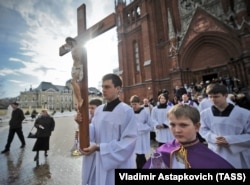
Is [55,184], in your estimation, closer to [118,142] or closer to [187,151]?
[118,142]

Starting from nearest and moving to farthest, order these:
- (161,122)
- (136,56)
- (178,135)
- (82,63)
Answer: (178,135) < (82,63) < (161,122) < (136,56)

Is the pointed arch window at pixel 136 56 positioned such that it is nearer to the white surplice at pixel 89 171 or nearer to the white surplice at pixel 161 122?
the white surplice at pixel 161 122

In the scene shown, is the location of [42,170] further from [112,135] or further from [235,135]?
[235,135]

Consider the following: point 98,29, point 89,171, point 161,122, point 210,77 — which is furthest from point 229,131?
point 210,77

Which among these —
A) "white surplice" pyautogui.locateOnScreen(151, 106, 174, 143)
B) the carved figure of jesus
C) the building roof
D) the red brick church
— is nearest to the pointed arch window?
the red brick church

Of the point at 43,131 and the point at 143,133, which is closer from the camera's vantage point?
the point at 143,133

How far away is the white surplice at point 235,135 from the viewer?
8.95 ft

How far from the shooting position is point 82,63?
2.45 meters

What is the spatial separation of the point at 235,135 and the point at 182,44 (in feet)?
51.3

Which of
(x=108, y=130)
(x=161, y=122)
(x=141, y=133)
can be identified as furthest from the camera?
(x=161, y=122)

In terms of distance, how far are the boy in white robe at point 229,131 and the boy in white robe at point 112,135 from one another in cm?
144

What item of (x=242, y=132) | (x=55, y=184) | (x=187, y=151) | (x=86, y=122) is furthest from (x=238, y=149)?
(x=55, y=184)

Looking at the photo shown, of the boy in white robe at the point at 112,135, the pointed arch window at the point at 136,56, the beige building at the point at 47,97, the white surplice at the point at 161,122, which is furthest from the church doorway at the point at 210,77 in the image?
the beige building at the point at 47,97

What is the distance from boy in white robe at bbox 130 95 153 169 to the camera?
4855 mm
